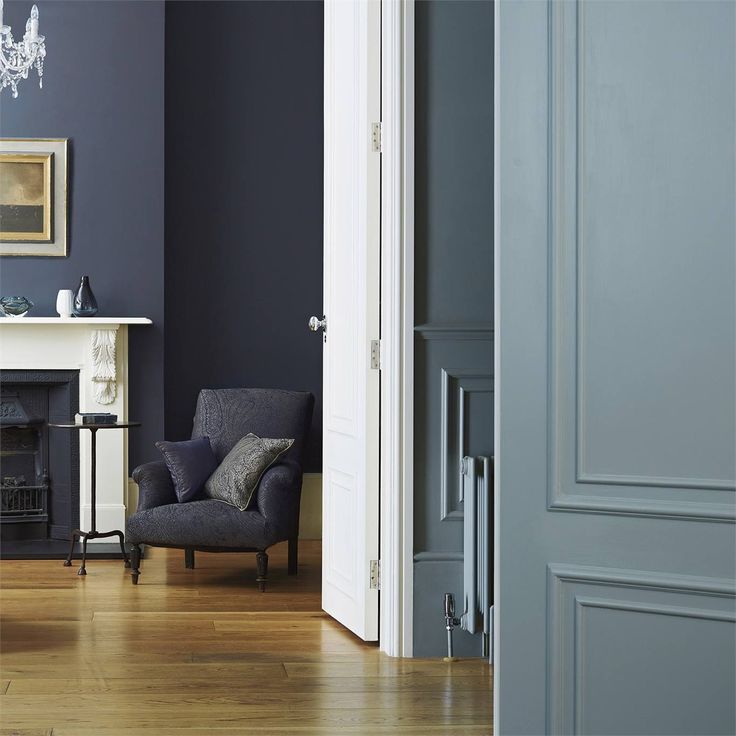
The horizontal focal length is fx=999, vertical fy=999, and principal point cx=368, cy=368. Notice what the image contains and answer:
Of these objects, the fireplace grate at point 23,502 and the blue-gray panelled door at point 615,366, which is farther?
the fireplace grate at point 23,502

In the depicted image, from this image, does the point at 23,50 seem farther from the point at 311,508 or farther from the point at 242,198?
the point at 311,508

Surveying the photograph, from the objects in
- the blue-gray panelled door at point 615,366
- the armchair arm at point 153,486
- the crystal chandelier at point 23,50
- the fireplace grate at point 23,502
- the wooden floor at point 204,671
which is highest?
the crystal chandelier at point 23,50

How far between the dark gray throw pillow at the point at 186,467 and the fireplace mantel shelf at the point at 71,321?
2.88 ft

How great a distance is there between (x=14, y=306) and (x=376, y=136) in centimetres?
283

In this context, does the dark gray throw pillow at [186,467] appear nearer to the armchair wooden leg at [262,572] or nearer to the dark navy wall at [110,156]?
the armchair wooden leg at [262,572]

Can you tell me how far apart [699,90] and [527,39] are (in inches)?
14.0

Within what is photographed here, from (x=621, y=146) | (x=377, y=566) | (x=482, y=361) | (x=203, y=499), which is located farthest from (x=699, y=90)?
(x=203, y=499)

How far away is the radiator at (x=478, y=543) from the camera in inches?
132

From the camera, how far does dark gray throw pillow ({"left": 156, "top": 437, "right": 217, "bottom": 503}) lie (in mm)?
5035

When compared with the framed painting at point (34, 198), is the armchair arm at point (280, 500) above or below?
below

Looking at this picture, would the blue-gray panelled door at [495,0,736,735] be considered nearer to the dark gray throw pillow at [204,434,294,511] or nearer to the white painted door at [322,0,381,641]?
the white painted door at [322,0,381,641]

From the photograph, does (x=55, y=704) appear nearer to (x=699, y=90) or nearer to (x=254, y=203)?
(x=699, y=90)

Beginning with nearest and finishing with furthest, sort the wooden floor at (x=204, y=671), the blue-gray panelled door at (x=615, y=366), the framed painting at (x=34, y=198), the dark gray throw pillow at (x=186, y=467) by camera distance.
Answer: the blue-gray panelled door at (x=615, y=366) → the wooden floor at (x=204, y=671) → the dark gray throw pillow at (x=186, y=467) → the framed painting at (x=34, y=198)

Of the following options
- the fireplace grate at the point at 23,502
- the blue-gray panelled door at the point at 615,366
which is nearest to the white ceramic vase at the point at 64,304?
the fireplace grate at the point at 23,502
